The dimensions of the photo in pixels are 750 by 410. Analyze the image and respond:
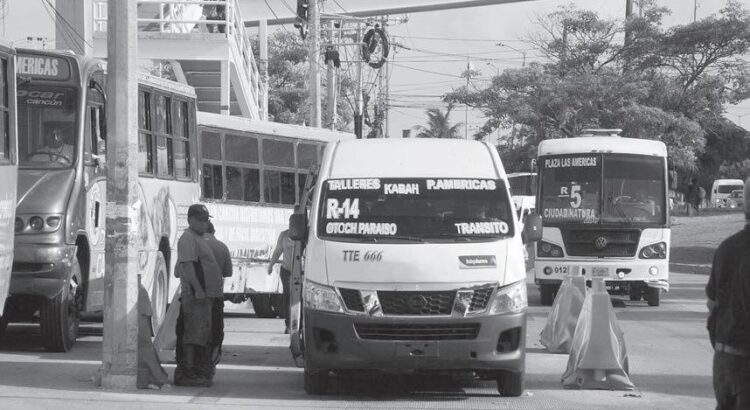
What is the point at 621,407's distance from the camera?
36.4 ft

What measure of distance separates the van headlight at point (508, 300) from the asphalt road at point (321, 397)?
2.58 feet

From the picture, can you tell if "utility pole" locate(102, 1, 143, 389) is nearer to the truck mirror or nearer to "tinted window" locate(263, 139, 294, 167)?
the truck mirror

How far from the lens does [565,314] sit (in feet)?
50.9

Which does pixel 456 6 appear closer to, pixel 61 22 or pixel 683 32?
pixel 683 32

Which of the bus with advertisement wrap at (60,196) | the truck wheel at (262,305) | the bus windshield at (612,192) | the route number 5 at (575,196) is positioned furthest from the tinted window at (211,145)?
the route number 5 at (575,196)

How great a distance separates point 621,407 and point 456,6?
30896mm

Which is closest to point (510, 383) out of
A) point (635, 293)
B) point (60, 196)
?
point (60, 196)

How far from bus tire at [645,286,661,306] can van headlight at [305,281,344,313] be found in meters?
13.1

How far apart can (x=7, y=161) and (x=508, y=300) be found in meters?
4.82

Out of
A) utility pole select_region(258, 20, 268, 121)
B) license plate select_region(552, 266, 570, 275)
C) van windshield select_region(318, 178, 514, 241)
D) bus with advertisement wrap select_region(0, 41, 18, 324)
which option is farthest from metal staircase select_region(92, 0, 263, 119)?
van windshield select_region(318, 178, 514, 241)

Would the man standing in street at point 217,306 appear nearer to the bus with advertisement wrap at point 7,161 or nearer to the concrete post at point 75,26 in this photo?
the bus with advertisement wrap at point 7,161

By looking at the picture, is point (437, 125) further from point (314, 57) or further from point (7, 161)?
point (7, 161)

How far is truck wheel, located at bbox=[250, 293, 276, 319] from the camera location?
21406 millimetres

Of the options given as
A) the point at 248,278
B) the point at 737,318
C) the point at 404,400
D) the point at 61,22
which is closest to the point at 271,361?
the point at 404,400
